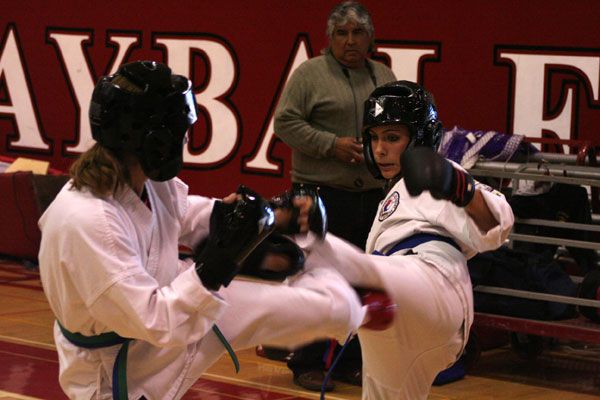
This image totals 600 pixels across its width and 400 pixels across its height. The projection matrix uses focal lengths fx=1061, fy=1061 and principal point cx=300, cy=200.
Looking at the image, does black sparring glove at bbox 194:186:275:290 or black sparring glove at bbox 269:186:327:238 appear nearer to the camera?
black sparring glove at bbox 194:186:275:290

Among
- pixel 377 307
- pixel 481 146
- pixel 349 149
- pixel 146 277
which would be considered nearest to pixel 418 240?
pixel 377 307

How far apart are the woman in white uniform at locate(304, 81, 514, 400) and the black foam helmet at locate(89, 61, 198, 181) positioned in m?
0.62

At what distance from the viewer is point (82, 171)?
3.07m

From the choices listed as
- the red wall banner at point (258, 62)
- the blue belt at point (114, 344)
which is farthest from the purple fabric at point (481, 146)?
the blue belt at point (114, 344)

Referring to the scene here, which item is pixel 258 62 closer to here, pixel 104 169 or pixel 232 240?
pixel 104 169

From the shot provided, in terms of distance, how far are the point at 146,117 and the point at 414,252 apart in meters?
1.25

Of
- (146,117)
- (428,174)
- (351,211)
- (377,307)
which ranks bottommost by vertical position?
(351,211)

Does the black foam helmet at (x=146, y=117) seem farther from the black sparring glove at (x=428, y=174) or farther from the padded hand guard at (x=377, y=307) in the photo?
the padded hand guard at (x=377, y=307)

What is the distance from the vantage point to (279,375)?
231 inches

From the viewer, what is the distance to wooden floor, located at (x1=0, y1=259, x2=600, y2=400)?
5.42m

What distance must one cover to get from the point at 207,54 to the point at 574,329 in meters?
Result: 4.30

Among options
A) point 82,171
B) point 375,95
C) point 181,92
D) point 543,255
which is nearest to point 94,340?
point 82,171

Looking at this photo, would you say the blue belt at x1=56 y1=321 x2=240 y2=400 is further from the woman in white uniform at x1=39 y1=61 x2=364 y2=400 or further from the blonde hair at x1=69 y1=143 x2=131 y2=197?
the blonde hair at x1=69 y1=143 x2=131 y2=197

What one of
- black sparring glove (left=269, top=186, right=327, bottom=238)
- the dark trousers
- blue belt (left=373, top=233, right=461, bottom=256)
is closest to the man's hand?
the dark trousers
